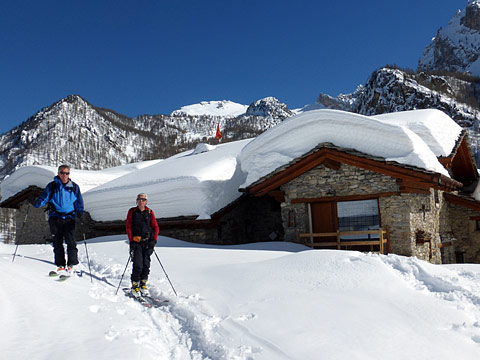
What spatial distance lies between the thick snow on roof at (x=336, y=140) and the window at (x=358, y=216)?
1.69 metres

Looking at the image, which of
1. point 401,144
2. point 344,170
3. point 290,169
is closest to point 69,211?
point 290,169

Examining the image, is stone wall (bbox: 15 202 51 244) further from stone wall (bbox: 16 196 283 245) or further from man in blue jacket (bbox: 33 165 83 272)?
man in blue jacket (bbox: 33 165 83 272)

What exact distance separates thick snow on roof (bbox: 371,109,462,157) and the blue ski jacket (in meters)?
10.8

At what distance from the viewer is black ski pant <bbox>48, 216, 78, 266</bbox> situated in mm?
6758

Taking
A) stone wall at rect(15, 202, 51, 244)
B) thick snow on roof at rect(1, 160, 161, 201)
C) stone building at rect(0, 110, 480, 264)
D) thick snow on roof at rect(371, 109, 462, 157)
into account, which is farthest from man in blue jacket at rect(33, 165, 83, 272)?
thick snow on roof at rect(1, 160, 161, 201)

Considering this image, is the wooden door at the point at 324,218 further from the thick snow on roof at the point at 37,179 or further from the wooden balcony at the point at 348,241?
the thick snow on roof at the point at 37,179

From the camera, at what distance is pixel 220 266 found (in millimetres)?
8062

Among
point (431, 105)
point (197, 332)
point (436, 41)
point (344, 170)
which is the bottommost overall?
point (197, 332)

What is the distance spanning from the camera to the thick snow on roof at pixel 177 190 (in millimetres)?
14070

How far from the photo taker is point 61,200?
6746mm

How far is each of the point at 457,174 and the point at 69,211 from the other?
17885 mm

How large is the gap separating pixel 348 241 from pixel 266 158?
13.1 ft

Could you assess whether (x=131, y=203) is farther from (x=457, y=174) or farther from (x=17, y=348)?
(x=457, y=174)

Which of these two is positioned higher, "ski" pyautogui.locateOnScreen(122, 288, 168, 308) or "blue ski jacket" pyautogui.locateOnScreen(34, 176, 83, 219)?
"blue ski jacket" pyautogui.locateOnScreen(34, 176, 83, 219)
